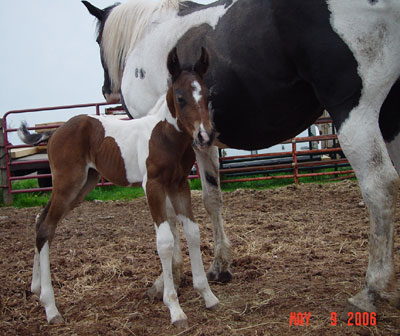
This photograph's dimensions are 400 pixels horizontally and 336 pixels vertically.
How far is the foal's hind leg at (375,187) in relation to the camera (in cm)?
234

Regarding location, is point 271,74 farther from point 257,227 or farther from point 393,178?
point 257,227

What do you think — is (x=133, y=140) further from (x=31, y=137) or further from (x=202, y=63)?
(x=31, y=137)

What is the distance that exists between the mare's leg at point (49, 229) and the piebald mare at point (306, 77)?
892mm

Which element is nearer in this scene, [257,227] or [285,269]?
[285,269]

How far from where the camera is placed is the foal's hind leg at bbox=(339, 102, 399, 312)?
234cm

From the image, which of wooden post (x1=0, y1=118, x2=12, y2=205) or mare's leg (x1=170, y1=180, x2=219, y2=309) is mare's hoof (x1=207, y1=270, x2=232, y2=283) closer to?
mare's leg (x1=170, y1=180, x2=219, y2=309)

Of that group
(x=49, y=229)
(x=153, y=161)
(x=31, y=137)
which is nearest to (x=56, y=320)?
(x=49, y=229)

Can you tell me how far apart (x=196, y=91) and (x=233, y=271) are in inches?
71.8

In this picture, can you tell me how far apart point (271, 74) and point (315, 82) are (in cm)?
29

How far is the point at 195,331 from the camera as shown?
2418 mm

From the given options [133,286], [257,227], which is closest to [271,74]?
[133,286]

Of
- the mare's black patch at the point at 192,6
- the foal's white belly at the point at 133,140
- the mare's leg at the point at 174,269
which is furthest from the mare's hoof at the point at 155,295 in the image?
the mare's black patch at the point at 192,6

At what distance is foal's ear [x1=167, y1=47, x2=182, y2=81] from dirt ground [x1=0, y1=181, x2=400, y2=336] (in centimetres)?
147

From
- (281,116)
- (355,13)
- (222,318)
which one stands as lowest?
(222,318)
